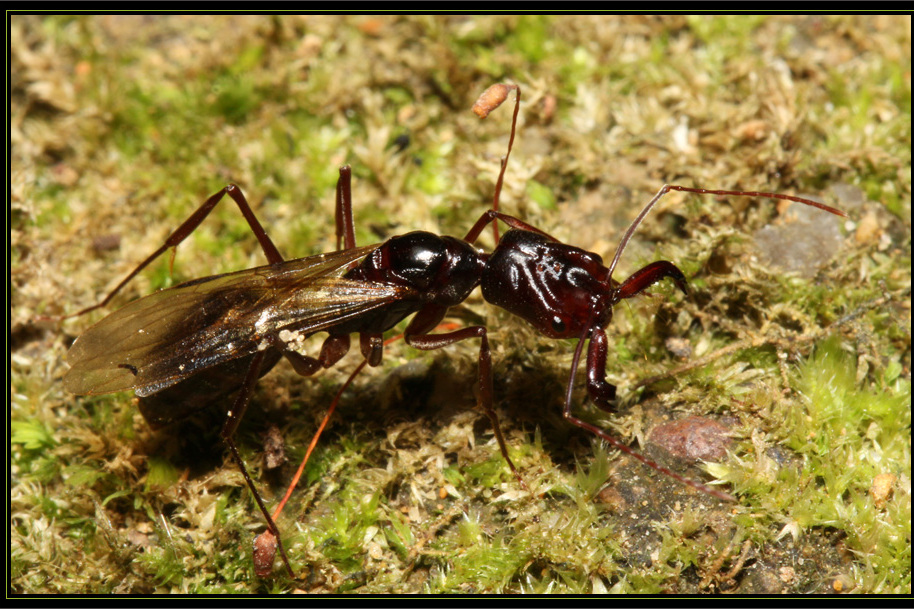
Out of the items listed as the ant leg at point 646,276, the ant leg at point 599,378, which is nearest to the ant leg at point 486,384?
the ant leg at point 599,378

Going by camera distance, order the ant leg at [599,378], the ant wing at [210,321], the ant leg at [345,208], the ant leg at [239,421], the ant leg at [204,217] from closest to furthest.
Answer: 1. the ant leg at [599,378]
2. the ant leg at [239,421]
3. the ant wing at [210,321]
4. the ant leg at [204,217]
5. the ant leg at [345,208]

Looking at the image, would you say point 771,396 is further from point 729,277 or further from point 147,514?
point 147,514

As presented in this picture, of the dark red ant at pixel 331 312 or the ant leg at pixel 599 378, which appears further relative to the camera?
the dark red ant at pixel 331 312

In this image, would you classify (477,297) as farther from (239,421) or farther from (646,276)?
(239,421)

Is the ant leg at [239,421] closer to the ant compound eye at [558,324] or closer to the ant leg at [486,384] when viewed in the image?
the ant leg at [486,384]

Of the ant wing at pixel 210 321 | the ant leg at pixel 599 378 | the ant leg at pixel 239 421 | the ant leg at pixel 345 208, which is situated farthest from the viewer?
the ant leg at pixel 345 208

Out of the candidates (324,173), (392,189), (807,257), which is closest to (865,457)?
(807,257)

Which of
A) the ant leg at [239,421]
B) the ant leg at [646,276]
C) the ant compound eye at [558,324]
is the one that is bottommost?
the ant leg at [239,421]
